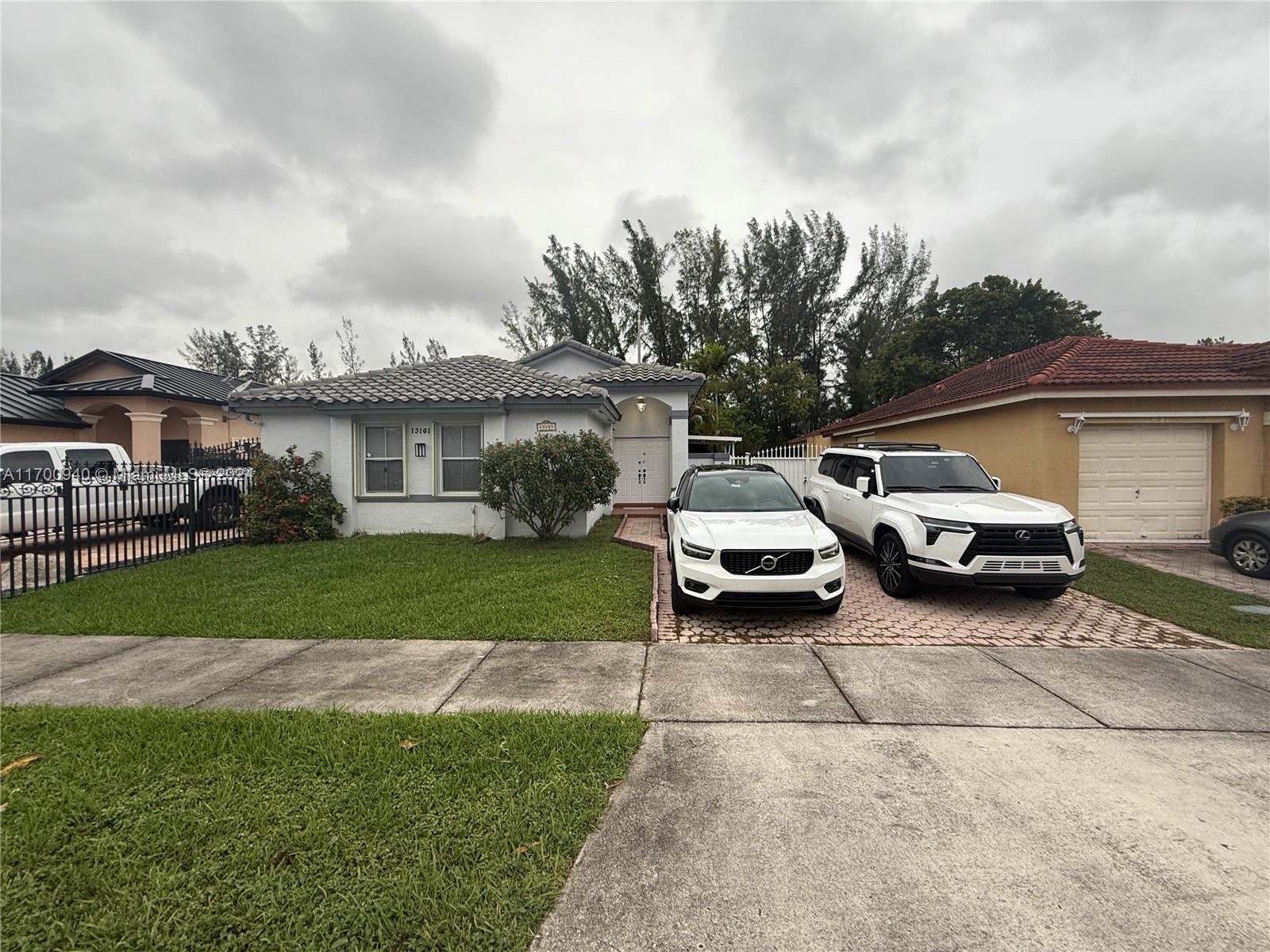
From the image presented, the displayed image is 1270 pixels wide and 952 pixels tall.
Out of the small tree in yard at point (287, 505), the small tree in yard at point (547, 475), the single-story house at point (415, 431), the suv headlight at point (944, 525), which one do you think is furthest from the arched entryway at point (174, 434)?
the suv headlight at point (944, 525)

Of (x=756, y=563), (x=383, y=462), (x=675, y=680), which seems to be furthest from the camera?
(x=383, y=462)

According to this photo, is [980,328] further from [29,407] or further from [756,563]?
[29,407]

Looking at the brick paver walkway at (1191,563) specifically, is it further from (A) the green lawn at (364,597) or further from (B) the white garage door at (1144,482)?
(A) the green lawn at (364,597)

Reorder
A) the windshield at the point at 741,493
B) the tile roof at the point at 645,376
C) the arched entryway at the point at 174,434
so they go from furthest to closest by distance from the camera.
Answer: the arched entryway at the point at 174,434 → the tile roof at the point at 645,376 → the windshield at the point at 741,493

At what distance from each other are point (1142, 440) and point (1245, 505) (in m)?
1.80

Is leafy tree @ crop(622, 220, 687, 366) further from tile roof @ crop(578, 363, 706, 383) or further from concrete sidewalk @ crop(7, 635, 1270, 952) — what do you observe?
concrete sidewalk @ crop(7, 635, 1270, 952)

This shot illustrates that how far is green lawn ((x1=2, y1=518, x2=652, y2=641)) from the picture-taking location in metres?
5.19

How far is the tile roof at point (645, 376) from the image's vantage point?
13828 mm

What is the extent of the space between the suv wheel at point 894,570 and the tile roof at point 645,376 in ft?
26.5

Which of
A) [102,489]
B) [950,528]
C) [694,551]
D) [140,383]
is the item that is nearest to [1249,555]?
[950,528]

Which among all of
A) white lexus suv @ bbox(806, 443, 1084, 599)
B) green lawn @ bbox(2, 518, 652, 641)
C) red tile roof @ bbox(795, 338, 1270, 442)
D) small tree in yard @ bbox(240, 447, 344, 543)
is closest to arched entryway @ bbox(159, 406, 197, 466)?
small tree in yard @ bbox(240, 447, 344, 543)

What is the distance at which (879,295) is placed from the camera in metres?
29.5

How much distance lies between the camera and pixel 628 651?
15.3 ft

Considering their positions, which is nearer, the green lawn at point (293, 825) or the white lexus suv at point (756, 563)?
the green lawn at point (293, 825)
